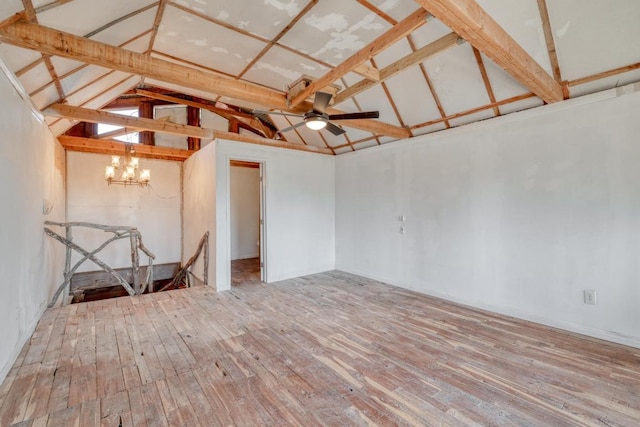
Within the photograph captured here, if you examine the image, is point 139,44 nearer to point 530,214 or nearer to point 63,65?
point 63,65

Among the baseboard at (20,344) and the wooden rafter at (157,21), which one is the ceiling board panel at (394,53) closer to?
the wooden rafter at (157,21)

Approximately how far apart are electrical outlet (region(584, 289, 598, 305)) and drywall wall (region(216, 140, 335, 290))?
4.38 metres

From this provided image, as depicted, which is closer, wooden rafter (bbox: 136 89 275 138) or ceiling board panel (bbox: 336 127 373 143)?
ceiling board panel (bbox: 336 127 373 143)

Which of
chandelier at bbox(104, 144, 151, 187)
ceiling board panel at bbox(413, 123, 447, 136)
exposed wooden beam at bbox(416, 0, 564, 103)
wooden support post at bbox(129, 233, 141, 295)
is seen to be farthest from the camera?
chandelier at bbox(104, 144, 151, 187)

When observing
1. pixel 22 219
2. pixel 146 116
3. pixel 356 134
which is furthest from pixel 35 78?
pixel 356 134

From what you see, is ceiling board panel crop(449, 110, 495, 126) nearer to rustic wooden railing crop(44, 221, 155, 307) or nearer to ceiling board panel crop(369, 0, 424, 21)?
ceiling board panel crop(369, 0, 424, 21)

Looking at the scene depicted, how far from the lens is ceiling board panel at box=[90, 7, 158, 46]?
2.84m

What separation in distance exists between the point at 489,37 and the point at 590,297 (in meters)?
3.12

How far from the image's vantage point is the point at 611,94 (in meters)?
3.08

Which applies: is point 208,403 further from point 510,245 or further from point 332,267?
point 332,267

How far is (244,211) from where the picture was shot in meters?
8.43

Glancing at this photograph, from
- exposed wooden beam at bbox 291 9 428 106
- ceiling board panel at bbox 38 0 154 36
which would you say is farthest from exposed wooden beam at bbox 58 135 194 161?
exposed wooden beam at bbox 291 9 428 106

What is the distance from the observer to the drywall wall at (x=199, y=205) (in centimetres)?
523

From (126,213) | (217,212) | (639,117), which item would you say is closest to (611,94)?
(639,117)
